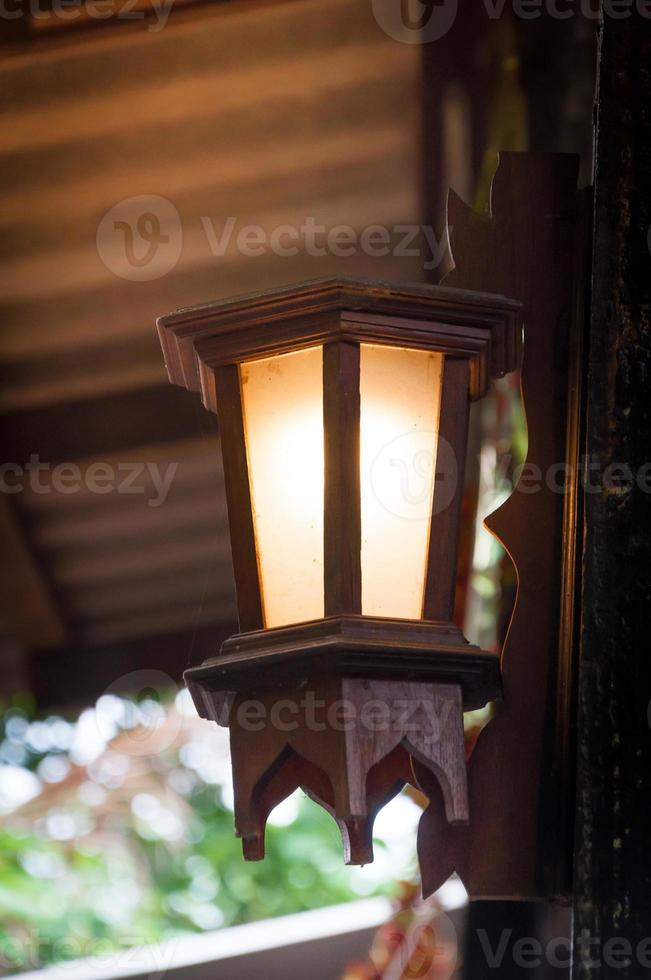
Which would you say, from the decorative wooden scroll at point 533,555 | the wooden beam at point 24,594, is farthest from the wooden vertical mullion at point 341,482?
the wooden beam at point 24,594

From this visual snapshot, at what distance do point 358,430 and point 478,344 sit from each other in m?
0.20

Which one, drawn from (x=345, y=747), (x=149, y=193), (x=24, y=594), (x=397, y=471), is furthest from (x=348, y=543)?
(x=24, y=594)

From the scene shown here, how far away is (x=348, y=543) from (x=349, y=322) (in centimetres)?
26

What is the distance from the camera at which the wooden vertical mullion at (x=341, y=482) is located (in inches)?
56.9

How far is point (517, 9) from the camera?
10.9 ft

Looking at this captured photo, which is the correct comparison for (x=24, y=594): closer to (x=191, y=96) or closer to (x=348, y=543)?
(x=191, y=96)

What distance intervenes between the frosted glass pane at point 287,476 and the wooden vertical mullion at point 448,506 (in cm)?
14

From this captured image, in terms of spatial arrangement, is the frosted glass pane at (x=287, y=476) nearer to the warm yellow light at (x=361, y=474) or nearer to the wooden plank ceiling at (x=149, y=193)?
the warm yellow light at (x=361, y=474)

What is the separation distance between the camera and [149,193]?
392 cm

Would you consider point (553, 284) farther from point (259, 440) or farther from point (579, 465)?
point (259, 440)

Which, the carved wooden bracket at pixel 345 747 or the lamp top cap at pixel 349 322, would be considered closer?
the carved wooden bracket at pixel 345 747

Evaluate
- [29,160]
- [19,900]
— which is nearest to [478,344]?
[29,160]

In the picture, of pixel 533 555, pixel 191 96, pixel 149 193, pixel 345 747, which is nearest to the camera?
pixel 345 747

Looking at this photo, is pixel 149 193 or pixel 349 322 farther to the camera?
pixel 149 193
